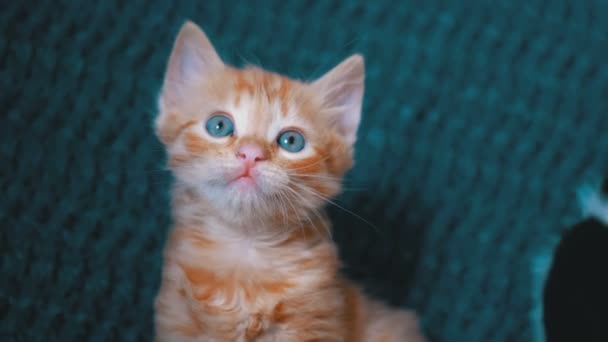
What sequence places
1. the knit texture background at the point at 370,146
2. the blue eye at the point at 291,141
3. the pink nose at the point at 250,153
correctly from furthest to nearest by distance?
the knit texture background at the point at 370,146 → the blue eye at the point at 291,141 → the pink nose at the point at 250,153

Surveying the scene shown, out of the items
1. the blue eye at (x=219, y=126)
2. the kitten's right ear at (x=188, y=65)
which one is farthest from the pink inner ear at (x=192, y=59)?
the blue eye at (x=219, y=126)

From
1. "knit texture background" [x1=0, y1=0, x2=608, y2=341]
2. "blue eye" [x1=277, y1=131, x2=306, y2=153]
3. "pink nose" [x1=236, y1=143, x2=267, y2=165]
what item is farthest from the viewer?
"knit texture background" [x1=0, y1=0, x2=608, y2=341]

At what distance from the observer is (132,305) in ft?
4.29

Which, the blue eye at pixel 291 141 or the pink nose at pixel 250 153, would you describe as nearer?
the pink nose at pixel 250 153

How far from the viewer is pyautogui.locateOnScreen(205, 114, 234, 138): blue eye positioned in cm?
105

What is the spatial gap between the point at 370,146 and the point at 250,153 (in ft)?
1.89

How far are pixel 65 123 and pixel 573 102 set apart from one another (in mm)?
1150

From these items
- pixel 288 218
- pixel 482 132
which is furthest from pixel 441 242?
pixel 288 218

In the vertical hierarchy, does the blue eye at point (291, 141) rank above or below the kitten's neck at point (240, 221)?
above

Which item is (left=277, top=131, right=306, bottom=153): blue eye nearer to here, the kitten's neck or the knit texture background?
the kitten's neck

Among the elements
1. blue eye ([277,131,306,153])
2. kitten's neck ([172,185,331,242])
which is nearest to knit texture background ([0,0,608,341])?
kitten's neck ([172,185,331,242])

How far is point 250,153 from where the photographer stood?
0.96 metres

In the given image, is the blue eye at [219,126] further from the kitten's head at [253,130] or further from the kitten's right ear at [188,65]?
the kitten's right ear at [188,65]

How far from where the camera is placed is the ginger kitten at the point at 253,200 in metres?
0.99
